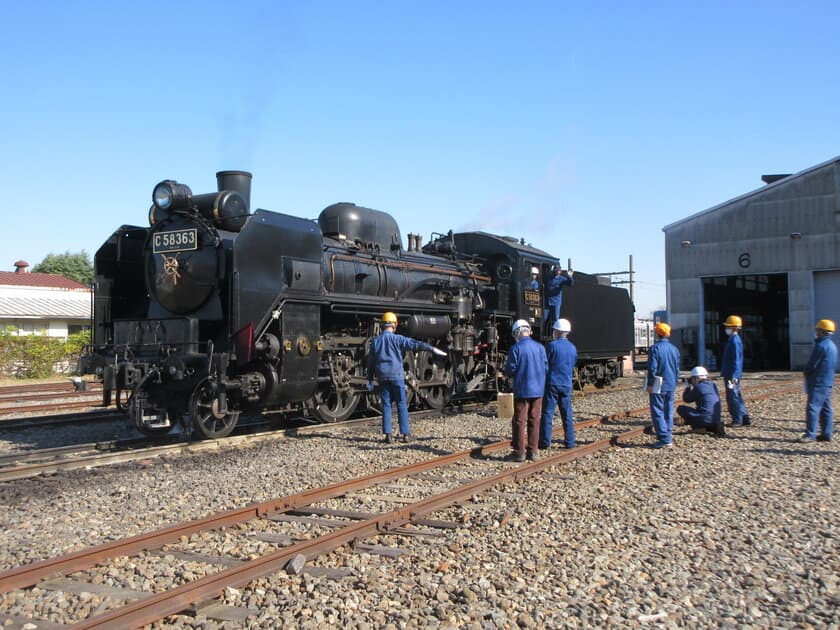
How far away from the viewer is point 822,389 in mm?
9602

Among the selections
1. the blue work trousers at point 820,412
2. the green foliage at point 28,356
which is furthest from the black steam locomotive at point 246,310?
the green foliage at point 28,356

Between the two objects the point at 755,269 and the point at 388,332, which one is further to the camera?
the point at 755,269

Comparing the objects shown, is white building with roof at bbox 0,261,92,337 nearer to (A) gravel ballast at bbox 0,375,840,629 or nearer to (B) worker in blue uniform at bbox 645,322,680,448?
(A) gravel ballast at bbox 0,375,840,629

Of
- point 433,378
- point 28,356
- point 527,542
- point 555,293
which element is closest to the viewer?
point 527,542

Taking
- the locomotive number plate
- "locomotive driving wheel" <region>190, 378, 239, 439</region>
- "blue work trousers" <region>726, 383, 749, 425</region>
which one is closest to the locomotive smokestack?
the locomotive number plate

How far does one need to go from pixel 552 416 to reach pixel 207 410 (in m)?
4.38

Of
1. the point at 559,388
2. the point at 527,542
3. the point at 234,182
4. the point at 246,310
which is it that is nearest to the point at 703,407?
the point at 559,388

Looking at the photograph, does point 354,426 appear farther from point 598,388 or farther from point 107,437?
point 598,388

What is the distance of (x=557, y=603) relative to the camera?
4000 millimetres

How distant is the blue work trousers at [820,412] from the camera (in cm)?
956

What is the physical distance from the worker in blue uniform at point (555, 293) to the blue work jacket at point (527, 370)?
6.20 m

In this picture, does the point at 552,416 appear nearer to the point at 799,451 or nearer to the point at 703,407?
the point at 703,407

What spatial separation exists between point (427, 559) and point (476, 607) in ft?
2.76

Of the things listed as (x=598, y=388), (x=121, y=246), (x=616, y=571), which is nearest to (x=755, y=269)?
(x=598, y=388)
